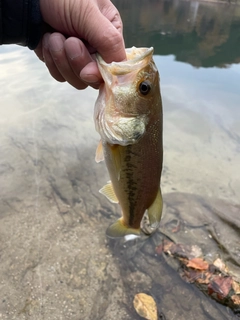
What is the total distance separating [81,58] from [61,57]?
14 cm

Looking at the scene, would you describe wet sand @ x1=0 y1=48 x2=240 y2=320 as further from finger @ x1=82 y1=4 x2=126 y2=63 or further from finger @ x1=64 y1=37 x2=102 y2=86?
finger @ x1=82 y1=4 x2=126 y2=63

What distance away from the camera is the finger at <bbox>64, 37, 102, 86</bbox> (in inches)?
65.9

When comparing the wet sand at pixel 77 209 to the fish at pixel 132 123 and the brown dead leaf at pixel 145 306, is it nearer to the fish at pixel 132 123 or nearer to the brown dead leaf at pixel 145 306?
the brown dead leaf at pixel 145 306

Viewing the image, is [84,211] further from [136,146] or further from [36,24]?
[36,24]

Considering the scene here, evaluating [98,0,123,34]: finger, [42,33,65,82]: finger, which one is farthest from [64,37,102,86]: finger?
[98,0,123,34]: finger

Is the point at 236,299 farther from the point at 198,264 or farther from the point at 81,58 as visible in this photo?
the point at 81,58

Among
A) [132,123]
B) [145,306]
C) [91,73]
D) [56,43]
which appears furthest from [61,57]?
[145,306]

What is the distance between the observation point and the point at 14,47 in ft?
31.3

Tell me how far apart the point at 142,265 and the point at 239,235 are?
113 centimetres

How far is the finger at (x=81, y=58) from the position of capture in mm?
1673

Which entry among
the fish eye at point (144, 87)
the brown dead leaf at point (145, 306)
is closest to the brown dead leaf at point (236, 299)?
the brown dead leaf at point (145, 306)

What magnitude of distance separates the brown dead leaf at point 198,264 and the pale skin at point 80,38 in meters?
2.17

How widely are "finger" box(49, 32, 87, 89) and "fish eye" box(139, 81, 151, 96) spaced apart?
429 mm

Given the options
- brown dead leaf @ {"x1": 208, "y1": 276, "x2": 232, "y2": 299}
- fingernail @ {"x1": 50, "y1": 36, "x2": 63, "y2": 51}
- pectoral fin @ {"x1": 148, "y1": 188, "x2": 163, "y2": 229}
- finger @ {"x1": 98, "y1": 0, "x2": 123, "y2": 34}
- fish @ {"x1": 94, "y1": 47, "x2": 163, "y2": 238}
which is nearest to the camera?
fish @ {"x1": 94, "y1": 47, "x2": 163, "y2": 238}
